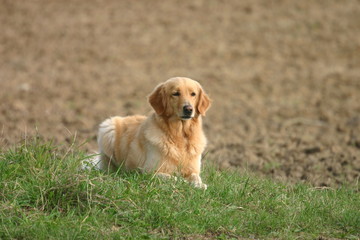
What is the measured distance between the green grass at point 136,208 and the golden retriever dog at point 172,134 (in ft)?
1.62

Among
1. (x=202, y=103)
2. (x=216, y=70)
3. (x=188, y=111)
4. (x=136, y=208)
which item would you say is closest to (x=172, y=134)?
(x=188, y=111)

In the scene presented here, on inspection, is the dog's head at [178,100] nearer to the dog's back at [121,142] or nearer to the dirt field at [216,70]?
the dog's back at [121,142]

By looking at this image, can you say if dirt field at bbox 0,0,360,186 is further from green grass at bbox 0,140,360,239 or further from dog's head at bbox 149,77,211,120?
green grass at bbox 0,140,360,239

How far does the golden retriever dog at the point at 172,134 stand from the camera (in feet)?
22.5

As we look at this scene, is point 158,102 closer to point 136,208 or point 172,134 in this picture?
point 172,134

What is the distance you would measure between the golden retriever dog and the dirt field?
185 centimetres

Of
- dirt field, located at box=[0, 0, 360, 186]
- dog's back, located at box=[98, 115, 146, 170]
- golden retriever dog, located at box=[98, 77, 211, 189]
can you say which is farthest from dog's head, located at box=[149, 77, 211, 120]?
dirt field, located at box=[0, 0, 360, 186]

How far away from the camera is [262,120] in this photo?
1305 centimetres

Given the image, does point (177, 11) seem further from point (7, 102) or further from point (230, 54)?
point (7, 102)

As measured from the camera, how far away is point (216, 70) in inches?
663

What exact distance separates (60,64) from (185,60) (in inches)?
146

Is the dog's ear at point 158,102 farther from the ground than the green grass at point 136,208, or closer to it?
farther from the ground

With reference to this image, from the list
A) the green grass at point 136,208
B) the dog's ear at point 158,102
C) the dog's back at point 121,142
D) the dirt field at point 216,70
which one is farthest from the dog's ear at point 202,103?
the dirt field at point 216,70

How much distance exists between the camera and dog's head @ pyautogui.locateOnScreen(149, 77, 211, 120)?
6.81 m
